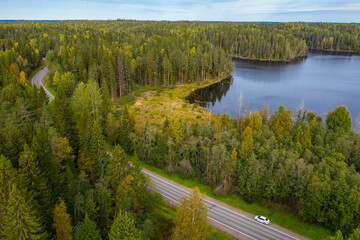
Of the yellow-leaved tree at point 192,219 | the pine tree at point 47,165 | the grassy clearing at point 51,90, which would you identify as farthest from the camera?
the grassy clearing at point 51,90

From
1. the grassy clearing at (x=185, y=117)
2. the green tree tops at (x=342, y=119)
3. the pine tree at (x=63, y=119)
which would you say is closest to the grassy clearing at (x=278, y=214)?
the grassy clearing at (x=185, y=117)

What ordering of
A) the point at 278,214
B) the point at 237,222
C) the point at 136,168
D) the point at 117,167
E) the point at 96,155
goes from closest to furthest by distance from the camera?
1. the point at 136,168
2. the point at 117,167
3. the point at 237,222
4. the point at 278,214
5. the point at 96,155

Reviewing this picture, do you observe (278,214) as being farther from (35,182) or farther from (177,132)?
(35,182)

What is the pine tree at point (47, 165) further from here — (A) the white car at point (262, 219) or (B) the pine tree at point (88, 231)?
(A) the white car at point (262, 219)

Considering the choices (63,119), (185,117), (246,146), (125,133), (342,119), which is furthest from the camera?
(185,117)

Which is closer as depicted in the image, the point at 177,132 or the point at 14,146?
the point at 14,146

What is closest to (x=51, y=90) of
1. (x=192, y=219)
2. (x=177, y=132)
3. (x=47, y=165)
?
(x=177, y=132)

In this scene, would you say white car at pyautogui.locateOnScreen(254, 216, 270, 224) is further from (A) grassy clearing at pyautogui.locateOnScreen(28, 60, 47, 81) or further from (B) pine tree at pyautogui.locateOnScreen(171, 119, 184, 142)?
(A) grassy clearing at pyautogui.locateOnScreen(28, 60, 47, 81)

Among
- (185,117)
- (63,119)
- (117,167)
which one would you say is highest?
(63,119)
